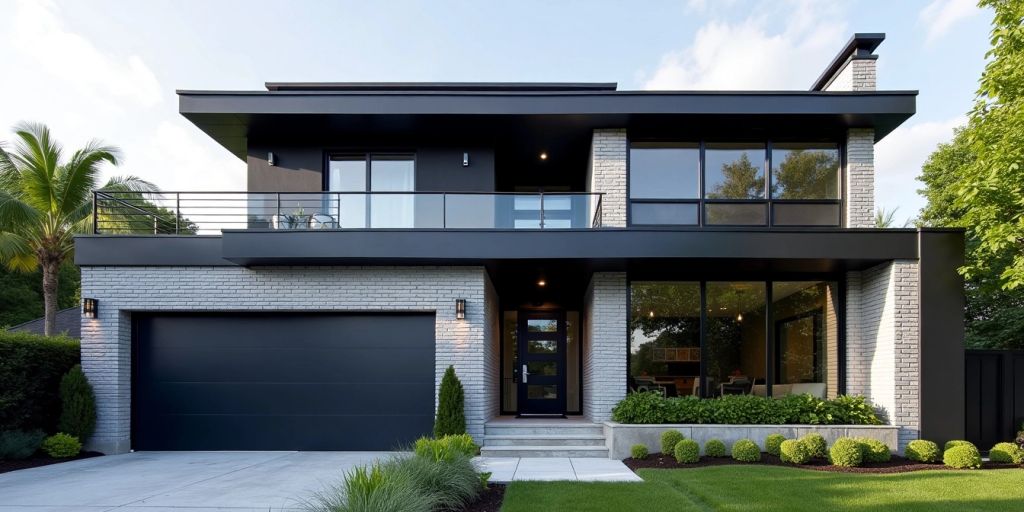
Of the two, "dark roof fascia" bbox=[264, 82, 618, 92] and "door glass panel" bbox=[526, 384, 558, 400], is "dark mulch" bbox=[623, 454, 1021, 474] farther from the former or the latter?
"dark roof fascia" bbox=[264, 82, 618, 92]

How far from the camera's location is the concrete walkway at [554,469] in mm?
8719

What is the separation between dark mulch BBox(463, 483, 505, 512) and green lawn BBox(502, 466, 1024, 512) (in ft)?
0.38

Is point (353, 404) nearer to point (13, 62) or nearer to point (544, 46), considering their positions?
point (544, 46)

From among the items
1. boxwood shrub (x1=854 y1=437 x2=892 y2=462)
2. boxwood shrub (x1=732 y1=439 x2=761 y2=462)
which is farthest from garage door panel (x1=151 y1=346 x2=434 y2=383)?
boxwood shrub (x1=854 y1=437 x2=892 y2=462)

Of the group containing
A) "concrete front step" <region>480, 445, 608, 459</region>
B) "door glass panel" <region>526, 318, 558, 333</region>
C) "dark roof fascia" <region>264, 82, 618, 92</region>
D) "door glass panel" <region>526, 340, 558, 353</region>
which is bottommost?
"concrete front step" <region>480, 445, 608, 459</region>

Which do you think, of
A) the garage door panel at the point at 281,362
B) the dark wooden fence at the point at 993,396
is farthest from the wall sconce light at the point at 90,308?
the dark wooden fence at the point at 993,396

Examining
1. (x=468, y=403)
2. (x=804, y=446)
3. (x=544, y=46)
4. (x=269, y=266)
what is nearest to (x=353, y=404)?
(x=468, y=403)

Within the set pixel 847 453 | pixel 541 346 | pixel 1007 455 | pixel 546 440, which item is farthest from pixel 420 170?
pixel 1007 455

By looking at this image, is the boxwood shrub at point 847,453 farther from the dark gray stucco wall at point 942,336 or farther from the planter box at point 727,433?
the dark gray stucco wall at point 942,336

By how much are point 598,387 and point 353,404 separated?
4.84 metres

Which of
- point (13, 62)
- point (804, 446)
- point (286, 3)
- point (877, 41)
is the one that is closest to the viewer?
point (804, 446)

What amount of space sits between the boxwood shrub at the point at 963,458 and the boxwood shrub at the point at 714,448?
11.4ft

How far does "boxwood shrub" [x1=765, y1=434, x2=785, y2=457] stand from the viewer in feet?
33.8

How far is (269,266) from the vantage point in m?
11.9
